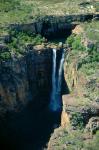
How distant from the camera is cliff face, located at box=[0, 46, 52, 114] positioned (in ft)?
130

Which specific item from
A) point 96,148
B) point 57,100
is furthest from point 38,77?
point 96,148

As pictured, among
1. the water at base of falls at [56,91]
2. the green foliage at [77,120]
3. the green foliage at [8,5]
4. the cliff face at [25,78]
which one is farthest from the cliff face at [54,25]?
the green foliage at [77,120]

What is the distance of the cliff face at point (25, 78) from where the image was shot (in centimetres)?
3962

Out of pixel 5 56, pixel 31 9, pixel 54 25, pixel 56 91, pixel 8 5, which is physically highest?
pixel 8 5

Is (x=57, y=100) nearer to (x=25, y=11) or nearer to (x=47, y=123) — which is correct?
(x=47, y=123)

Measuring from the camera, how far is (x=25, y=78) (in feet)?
133

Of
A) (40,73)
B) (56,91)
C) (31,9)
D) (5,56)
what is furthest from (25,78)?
(31,9)

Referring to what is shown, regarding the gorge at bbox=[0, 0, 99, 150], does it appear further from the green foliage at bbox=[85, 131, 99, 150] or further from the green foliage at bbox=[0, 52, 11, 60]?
the green foliage at bbox=[85, 131, 99, 150]

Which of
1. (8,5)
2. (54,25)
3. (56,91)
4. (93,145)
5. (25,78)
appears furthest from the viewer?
(8,5)

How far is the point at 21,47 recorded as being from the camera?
4072 centimetres

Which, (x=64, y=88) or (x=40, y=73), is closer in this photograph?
(x=64, y=88)

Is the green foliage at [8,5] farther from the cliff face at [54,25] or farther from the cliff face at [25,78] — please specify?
the cliff face at [25,78]

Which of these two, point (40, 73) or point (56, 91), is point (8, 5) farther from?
point (56, 91)

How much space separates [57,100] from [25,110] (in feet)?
9.79
